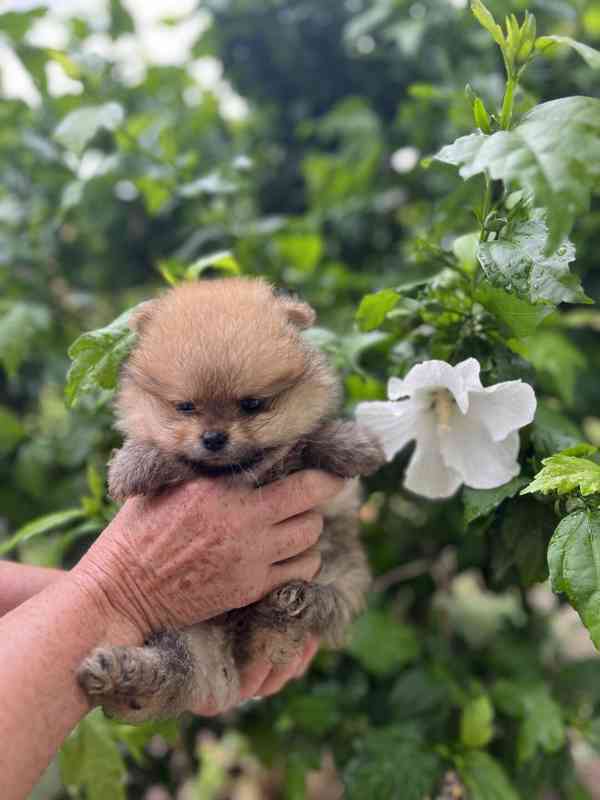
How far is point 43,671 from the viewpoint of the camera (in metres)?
1.30

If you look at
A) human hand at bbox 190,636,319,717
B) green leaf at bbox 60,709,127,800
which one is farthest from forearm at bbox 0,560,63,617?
human hand at bbox 190,636,319,717

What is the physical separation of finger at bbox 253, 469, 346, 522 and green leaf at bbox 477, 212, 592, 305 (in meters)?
0.56

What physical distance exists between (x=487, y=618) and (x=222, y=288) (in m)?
1.75

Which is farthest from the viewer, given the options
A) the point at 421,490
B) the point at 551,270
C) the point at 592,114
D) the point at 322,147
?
the point at 322,147

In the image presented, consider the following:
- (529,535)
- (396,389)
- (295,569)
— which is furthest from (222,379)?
(529,535)

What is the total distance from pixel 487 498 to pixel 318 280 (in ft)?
4.07

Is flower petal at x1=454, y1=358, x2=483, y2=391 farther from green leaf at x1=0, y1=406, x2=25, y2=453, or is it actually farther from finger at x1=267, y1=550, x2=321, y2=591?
green leaf at x1=0, y1=406, x2=25, y2=453

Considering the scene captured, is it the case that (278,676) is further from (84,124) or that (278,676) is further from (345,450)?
(84,124)

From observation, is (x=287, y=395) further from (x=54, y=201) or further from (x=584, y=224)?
(x=54, y=201)

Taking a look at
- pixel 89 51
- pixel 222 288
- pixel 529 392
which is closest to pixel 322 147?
pixel 89 51

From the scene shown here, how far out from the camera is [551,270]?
1255 mm

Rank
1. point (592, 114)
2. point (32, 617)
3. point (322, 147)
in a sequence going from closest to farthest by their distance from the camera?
1. point (592, 114)
2. point (32, 617)
3. point (322, 147)

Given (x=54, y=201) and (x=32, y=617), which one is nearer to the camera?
(x=32, y=617)

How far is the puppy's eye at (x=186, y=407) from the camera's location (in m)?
1.43
